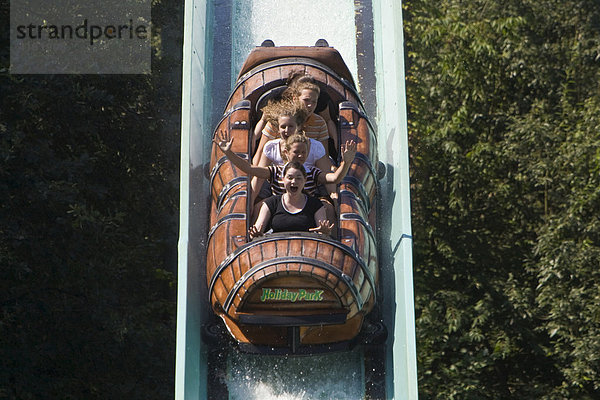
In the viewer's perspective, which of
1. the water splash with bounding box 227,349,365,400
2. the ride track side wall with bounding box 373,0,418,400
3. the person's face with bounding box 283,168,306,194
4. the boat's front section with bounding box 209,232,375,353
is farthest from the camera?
the water splash with bounding box 227,349,365,400

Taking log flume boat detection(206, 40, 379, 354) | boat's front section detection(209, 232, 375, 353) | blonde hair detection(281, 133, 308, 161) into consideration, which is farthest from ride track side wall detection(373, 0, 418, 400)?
blonde hair detection(281, 133, 308, 161)

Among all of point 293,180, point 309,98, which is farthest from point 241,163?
point 309,98

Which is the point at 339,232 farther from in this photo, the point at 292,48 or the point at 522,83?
the point at 522,83

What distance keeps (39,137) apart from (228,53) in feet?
6.77

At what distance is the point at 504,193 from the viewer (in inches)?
359

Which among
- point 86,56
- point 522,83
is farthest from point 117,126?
point 522,83

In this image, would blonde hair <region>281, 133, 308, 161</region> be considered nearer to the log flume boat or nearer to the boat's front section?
the log flume boat

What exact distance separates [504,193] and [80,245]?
135 inches

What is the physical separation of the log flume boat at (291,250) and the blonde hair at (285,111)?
0.63 feet

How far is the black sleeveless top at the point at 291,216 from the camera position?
5.63m

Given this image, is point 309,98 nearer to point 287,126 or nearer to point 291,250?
point 287,126

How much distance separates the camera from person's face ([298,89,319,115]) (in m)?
6.11

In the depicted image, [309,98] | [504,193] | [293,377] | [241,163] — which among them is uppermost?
[504,193]

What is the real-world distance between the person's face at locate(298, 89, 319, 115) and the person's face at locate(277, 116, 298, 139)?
282mm
